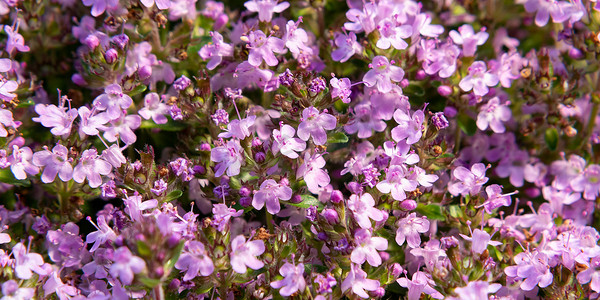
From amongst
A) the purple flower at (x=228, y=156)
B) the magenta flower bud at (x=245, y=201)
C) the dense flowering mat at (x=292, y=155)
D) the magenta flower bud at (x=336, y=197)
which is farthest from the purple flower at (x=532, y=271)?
the purple flower at (x=228, y=156)

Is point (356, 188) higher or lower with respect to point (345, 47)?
lower

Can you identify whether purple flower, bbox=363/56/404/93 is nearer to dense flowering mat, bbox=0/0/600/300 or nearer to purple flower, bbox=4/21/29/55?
dense flowering mat, bbox=0/0/600/300

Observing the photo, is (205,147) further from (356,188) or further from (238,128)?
(356,188)

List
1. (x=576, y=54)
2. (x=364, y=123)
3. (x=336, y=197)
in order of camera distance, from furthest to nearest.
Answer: (x=576, y=54) < (x=364, y=123) < (x=336, y=197)

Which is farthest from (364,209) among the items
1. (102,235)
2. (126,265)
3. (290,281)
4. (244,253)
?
(102,235)

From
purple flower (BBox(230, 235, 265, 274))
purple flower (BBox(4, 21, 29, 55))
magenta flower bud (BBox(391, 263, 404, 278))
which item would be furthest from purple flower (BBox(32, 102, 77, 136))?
magenta flower bud (BBox(391, 263, 404, 278))

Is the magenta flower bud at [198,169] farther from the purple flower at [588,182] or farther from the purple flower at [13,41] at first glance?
the purple flower at [588,182]

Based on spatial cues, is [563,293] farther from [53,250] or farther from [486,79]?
[53,250]
